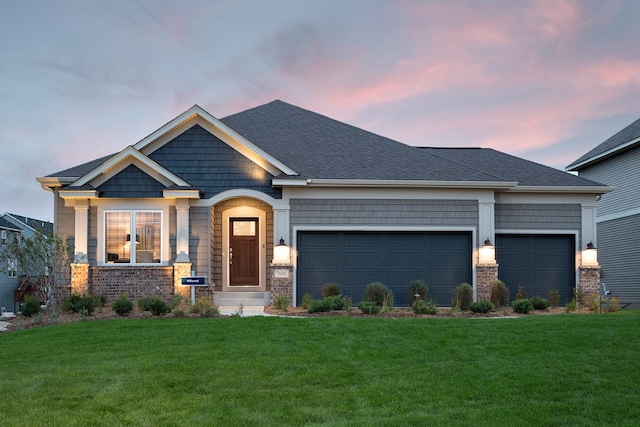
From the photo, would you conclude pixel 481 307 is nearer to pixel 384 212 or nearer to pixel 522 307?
pixel 522 307

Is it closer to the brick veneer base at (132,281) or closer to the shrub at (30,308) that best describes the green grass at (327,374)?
the shrub at (30,308)

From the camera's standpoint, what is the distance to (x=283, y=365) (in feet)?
27.9

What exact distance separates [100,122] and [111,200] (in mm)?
4839

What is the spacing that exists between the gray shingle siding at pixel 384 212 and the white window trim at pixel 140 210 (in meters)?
3.48

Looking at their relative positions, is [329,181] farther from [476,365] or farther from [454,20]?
[476,365]

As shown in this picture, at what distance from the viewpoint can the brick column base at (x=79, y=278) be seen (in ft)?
54.1

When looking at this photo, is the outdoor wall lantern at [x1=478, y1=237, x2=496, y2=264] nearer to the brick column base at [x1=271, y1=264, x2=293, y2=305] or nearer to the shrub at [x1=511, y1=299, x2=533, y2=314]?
the shrub at [x1=511, y1=299, x2=533, y2=314]

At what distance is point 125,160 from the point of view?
657 inches

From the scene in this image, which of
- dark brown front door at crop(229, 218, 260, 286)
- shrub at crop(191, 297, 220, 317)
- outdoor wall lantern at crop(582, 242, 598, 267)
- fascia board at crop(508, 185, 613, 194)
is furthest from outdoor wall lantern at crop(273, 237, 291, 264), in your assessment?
outdoor wall lantern at crop(582, 242, 598, 267)

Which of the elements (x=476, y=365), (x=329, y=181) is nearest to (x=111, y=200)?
(x=329, y=181)

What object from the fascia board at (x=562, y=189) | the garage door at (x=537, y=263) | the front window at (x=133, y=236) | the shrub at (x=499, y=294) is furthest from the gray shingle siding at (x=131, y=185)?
the fascia board at (x=562, y=189)

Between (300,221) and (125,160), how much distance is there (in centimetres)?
503

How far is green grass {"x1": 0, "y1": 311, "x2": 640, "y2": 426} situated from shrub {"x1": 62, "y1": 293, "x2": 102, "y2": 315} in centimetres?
254

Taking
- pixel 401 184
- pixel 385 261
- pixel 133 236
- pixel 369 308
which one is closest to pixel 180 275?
pixel 133 236
